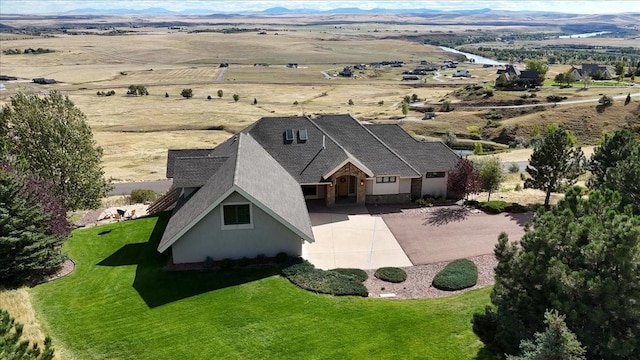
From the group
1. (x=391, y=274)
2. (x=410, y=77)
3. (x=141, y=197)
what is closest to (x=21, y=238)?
(x=391, y=274)

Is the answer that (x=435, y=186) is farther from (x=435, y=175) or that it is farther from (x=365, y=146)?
(x=365, y=146)

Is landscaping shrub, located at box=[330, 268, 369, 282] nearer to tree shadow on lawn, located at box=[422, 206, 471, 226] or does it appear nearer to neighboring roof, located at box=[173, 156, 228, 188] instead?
tree shadow on lawn, located at box=[422, 206, 471, 226]

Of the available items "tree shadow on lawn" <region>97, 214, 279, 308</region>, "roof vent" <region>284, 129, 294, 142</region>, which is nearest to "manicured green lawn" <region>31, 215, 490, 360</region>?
"tree shadow on lawn" <region>97, 214, 279, 308</region>

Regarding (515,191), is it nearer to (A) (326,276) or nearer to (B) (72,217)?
(A) (326,276)

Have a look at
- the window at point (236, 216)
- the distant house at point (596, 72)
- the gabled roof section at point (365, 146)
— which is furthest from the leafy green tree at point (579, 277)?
the distant house at point (596, 72)

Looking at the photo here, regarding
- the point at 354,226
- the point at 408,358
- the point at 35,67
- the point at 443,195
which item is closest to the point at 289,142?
the point at 354,226
